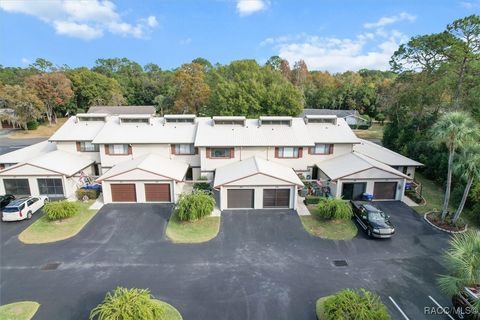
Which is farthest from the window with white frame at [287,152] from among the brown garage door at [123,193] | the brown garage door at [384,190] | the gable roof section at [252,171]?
the brown garage door at [123,193]

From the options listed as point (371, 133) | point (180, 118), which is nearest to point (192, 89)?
point (180, 118)

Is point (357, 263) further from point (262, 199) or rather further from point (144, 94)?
point (144, 94)

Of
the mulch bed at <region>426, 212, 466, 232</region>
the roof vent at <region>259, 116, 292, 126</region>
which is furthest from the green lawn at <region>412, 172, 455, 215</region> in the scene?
the roof vent at <region>259, 116, 292, 126</region>

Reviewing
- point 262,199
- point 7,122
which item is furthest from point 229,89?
point 7,122

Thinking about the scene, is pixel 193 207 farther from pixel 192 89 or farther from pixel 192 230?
pixel 192 89

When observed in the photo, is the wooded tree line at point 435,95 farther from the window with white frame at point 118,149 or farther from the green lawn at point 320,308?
the window with white frame at point 118,149

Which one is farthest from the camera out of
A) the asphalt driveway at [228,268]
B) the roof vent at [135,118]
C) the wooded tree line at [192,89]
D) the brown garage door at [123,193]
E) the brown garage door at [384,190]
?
the wooded tree line at [192,89]
